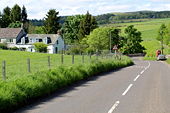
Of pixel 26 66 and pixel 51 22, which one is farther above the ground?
pixel 51 22

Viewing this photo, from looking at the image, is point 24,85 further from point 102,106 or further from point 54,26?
point 54,26

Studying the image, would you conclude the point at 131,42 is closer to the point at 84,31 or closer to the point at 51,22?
the point at 84,31

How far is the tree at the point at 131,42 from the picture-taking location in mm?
110062

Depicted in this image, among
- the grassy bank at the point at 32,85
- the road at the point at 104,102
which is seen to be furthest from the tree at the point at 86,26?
the road at the point at 104,102

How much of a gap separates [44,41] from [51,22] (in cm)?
1665

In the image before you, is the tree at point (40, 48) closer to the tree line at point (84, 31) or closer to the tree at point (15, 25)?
the tree line at point (84, 31)

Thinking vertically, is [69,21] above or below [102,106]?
above

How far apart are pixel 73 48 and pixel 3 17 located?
46.0 meters

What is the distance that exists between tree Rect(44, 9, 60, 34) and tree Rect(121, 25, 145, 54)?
20.9 m

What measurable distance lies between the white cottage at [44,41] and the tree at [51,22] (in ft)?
42.3

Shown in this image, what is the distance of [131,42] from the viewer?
110562mm

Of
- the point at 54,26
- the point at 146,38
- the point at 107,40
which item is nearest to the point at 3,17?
the point at 54,26

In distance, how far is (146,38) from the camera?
5851 inches

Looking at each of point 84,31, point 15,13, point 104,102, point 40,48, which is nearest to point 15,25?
point 15,13
